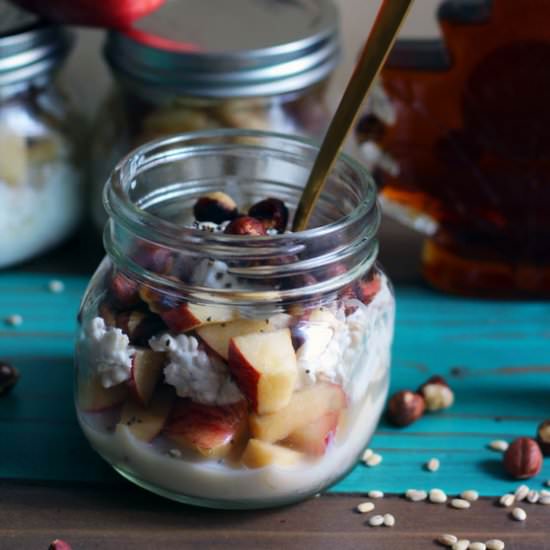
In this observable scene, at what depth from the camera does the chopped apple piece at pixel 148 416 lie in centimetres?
69

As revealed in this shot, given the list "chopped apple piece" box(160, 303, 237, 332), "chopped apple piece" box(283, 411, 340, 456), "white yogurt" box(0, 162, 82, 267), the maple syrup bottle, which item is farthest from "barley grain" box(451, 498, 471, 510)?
"white yogurt" box(0, 162, 82, 267)

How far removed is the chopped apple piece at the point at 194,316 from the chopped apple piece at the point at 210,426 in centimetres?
5

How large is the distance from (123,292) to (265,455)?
0.15 m

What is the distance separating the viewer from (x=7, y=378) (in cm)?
86

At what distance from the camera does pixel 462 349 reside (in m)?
0.96

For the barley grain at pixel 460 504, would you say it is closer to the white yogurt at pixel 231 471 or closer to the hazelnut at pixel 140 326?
the white yogurt at pixel 231 471

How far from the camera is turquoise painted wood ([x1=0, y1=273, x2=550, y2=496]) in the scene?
2.57 feet

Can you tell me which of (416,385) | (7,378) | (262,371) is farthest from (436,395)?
Answer: (7,378)

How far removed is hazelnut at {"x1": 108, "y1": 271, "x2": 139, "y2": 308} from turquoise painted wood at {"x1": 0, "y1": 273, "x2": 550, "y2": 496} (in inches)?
5.2

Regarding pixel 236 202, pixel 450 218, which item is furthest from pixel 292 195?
pixel 450 218

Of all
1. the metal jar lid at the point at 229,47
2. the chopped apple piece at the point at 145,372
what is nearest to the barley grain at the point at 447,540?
the chopped apple piece at the point at 145,372

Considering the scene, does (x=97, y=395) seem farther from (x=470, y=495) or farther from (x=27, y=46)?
(x=27, y=46)

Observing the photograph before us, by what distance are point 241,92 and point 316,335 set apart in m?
0.36

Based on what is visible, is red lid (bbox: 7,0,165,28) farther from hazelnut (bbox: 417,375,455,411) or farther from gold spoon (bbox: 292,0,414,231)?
hazelnut (bbox: 417,375,455,411)
